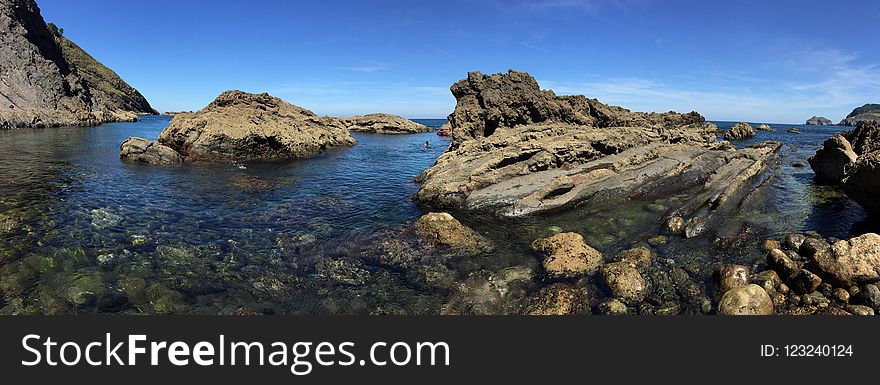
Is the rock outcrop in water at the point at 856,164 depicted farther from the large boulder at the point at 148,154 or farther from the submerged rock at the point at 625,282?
the large boulder at the point at 148,154

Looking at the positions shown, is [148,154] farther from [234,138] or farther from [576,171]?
[576,171]

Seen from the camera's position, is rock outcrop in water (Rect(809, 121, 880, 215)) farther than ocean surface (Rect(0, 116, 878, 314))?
Yes

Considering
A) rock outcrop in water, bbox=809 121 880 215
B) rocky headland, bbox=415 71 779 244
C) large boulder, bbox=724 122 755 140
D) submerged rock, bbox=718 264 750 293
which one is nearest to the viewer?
submerged rock, bbox=718 264 750 293

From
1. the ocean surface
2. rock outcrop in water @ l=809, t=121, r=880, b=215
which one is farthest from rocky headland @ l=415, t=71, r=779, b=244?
rock outcrop in water @ l=809, t=121, r=880, b=215

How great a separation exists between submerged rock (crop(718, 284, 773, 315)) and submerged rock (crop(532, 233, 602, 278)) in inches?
142

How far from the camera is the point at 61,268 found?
39.7 ft

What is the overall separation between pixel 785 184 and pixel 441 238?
28.5m

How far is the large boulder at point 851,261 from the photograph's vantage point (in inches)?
420

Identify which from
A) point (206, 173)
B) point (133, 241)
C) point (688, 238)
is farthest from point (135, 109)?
point (688, 238)

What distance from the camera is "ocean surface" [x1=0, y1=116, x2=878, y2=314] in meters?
11.1

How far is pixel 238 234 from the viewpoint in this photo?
16047 mm

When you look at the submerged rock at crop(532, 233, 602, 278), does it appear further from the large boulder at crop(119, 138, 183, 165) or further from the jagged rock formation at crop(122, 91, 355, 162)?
the jagged rock formation at crop(122, 91, 355, 162)

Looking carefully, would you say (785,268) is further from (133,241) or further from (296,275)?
(133,241)

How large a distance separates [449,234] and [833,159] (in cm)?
3096
